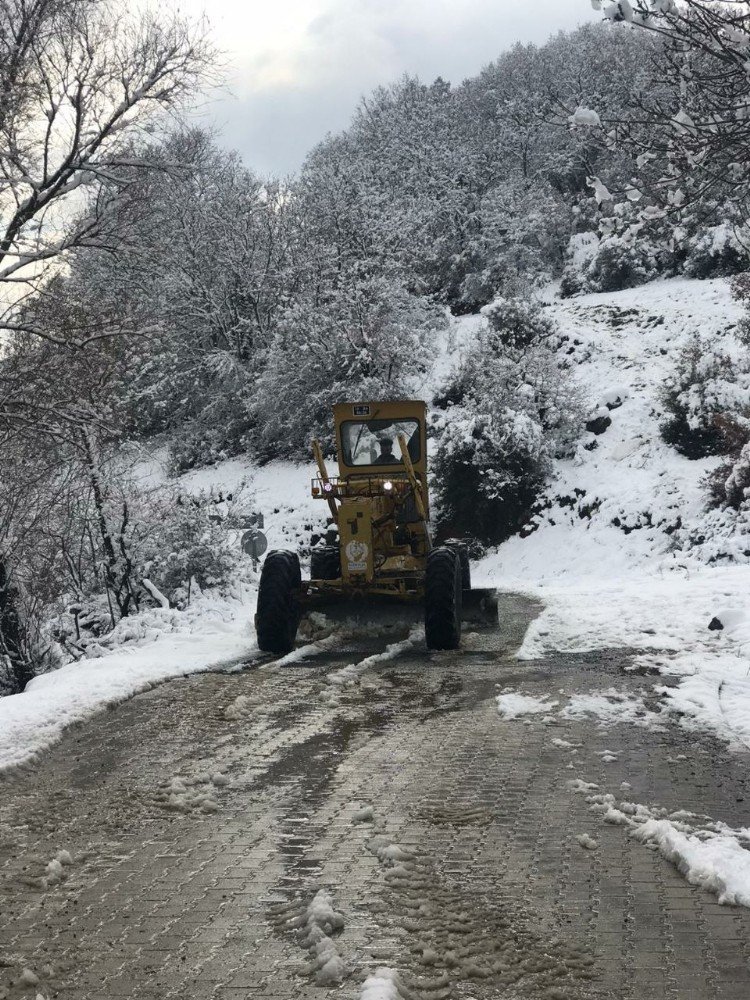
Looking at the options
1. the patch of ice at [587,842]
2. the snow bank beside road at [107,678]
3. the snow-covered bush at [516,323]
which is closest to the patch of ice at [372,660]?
the snow bank beside road at [107,678]

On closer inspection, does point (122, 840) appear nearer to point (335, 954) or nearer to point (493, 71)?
point (335, 954)

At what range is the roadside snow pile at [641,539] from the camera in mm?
8359

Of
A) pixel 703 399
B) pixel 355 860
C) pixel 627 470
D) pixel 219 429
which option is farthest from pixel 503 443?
pixel 355 860

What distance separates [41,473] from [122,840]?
8.04 m

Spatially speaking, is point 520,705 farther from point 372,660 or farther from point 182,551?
point 182,551

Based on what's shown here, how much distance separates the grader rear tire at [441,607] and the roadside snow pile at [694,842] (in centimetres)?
438

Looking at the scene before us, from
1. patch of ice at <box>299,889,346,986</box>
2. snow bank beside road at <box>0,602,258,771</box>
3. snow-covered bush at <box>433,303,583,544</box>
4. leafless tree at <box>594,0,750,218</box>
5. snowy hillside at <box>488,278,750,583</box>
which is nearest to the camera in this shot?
patch of ice at <box>299,889,346,986</box>

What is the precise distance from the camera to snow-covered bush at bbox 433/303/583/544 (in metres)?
21.0

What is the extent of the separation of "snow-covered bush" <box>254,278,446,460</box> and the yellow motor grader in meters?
14.1

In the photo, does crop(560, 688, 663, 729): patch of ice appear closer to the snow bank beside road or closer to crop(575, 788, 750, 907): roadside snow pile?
crop(575, 788, 750, 907): roadside snow pile

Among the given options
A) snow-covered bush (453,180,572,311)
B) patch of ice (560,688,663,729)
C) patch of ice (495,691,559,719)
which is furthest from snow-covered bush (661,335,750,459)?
snow-covered bush (453,180,572,311)

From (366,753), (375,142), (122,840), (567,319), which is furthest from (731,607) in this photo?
(375,142)

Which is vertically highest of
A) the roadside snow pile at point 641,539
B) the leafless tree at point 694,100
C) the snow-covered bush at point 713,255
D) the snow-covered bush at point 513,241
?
the snow-covered bush at point 513,241

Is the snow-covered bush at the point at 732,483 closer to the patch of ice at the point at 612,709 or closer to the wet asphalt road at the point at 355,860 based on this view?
the patch of ice at the point at 612,709
